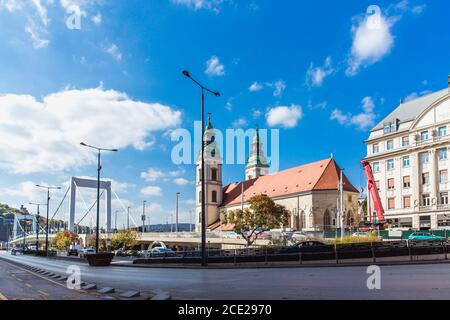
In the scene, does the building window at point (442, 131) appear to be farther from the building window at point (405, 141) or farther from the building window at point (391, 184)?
the building window at point (391, 184)

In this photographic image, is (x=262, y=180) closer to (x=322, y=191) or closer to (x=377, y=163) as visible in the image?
(x=322, y=191)

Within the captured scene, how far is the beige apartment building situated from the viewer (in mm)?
66375

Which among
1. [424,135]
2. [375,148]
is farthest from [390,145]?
[424,135]

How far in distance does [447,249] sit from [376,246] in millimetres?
3496

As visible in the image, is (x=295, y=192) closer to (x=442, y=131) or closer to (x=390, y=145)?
(x=390, y=145)

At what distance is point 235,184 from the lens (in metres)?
133

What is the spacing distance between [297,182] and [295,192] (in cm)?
382

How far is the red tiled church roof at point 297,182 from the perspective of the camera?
94.1m

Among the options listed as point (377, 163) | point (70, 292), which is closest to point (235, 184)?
point (377, 163)

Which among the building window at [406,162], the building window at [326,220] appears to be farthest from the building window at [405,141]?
the building window at [326,220]

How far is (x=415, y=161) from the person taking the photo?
70625 mm
